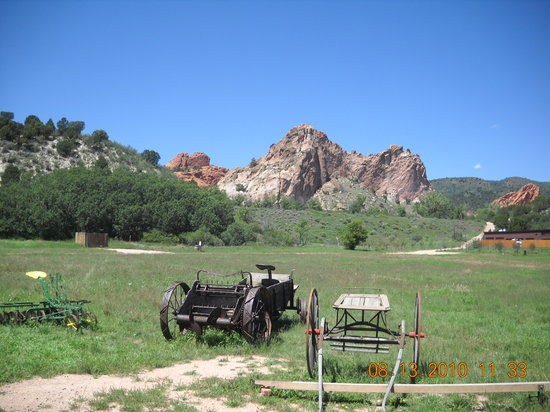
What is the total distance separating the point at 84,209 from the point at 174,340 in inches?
2058

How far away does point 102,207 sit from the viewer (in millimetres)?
58188

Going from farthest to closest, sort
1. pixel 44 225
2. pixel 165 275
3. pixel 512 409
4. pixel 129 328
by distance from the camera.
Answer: pixel 44 225 → pixel 165 275 → pixel 129 328 → pixel 512 409

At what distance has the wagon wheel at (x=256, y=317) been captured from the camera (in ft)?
28.0

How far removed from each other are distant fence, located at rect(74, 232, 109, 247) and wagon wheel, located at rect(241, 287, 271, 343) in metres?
41.9

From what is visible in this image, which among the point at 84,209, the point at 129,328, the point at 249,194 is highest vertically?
the point at 249,194

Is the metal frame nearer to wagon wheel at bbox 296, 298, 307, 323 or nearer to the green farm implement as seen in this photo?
wagon wheel at bbox 296, 298, 307, 323

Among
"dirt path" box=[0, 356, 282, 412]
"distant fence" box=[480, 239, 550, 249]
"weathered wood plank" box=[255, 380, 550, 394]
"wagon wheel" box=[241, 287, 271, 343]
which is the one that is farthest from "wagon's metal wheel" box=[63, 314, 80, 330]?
"distant fence" box=[480, 239, 550, 249]

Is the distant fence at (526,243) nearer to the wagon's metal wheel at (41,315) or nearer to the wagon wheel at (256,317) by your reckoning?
the wagon wheel at (256,317)

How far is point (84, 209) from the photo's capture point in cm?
5669

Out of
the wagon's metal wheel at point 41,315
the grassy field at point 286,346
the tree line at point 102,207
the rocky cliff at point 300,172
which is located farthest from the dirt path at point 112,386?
the rocky cliff at point 300,172

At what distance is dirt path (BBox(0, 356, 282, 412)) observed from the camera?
5711mm

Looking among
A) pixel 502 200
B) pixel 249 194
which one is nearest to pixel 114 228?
pixel 249 194

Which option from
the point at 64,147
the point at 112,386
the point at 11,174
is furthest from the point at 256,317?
the point at 64,147

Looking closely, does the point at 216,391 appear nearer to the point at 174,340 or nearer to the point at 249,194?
the point at 174,340
